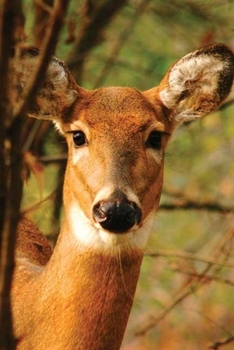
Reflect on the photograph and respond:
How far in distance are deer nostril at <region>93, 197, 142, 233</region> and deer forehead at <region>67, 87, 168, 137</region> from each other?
626mm

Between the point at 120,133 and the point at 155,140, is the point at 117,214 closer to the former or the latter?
the point at 120,133

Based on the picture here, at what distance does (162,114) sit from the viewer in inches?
240

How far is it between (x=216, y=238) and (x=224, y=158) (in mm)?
969

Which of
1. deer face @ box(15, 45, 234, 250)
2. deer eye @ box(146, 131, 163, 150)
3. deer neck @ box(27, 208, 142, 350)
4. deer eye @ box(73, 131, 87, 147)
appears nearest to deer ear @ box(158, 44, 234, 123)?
deer face @ box(15, 45, 234, 250)

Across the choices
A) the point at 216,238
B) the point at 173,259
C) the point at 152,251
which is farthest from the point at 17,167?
the point at 216,238

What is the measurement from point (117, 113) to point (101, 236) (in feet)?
2.34

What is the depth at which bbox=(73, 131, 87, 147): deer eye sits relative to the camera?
5.62 meters

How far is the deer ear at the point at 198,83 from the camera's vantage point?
6.15 metres

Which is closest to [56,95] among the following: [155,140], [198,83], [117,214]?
[155,140]

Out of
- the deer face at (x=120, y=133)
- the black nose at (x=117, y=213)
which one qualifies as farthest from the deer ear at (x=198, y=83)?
the black nose at (x=117, y=213)

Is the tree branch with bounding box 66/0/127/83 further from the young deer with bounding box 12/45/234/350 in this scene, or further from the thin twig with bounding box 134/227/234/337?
the thin twig with bounding box 134/227/234/337

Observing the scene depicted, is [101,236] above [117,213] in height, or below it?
below

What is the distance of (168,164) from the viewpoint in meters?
6.76

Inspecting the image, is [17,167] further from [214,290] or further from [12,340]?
[214,290]
